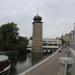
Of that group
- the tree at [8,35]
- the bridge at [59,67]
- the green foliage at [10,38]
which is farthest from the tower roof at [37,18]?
the bridge at [59,67]

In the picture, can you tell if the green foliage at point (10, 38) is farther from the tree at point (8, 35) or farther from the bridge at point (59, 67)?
the bridge at point (59, 67)

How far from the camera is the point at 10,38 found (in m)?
Result: 105

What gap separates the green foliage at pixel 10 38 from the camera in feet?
319

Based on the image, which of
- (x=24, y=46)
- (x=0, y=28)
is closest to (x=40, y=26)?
(x=24, y=46)

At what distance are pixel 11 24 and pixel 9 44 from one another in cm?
1010

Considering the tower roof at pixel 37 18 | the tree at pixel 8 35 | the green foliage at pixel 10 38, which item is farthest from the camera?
the tower roof at pixel 37 18

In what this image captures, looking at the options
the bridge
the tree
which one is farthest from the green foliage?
the bridge

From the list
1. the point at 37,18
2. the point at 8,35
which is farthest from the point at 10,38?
the point at 37,18

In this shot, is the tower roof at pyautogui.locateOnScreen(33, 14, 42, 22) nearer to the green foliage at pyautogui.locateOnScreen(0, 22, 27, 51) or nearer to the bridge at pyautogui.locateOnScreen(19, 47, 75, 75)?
the green foliage at pyautogui.locateOnScreen(0, 22, 27, 51)

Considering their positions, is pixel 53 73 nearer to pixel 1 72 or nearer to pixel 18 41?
pixel 1 72

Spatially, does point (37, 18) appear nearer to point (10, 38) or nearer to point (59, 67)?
point (10, 38)

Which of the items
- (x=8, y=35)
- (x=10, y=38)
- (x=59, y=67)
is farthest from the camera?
(x=10, y=38)

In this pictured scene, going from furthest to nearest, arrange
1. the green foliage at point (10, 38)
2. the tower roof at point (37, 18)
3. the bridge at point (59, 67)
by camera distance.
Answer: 1. the tower roof at point (37, 18)
2. the green foliage at point (10, 38)
3. the bridge at point (59, 67)

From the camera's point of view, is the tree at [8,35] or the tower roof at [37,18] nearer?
the tree at [8,35]
